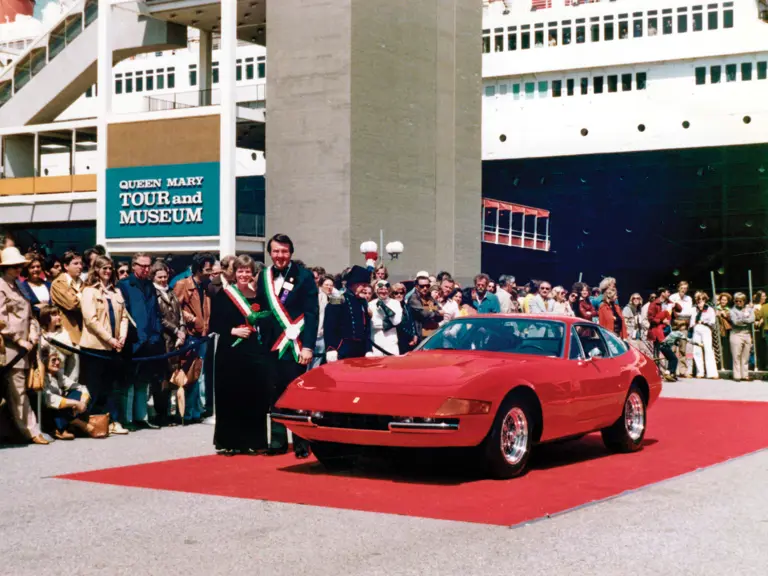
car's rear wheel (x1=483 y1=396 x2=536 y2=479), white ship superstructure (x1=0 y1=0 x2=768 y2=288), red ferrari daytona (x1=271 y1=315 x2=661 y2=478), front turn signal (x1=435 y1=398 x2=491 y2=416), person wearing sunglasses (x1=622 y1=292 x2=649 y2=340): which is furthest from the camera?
white ship superstructure (x1=0 y1=0 x2=768 y2=288)

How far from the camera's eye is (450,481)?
896 centimetres

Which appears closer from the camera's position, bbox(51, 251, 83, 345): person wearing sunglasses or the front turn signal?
the front turn signal

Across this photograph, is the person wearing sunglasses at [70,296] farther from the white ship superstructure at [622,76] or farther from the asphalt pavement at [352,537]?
the white ship superstructure at [622,76]

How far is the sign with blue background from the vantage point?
33094 millimetres

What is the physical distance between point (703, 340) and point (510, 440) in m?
16.2

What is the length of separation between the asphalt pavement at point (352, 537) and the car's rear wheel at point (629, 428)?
1.84 meters

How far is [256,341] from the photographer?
10547 millimetres

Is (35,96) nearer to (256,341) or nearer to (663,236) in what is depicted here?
(663,236)

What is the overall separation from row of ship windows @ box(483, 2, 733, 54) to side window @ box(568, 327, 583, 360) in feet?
113

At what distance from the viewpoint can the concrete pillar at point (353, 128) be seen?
32.8 metres

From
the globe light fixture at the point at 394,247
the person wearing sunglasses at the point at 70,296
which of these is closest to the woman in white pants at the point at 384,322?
the person wearing sunglasses at the point at 70,296

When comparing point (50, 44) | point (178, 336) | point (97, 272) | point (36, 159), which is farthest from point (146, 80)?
point (97, 272)

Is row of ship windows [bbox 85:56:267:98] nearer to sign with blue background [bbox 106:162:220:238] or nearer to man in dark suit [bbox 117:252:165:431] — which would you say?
sign with blue background [bbox 106:162:220:238]

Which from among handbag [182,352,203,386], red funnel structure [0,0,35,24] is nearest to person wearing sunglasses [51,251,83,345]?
handbag [182,352,203,386]
